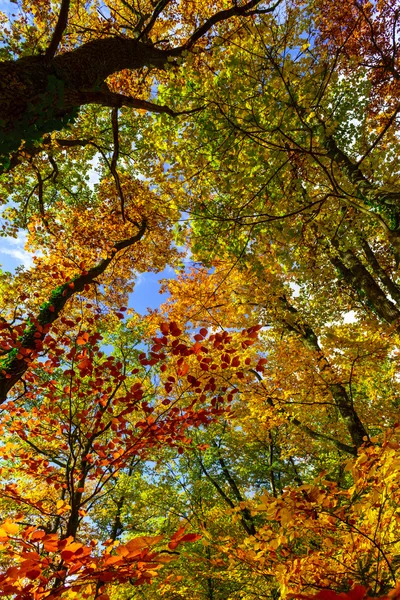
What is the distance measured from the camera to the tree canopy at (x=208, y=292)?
3.32 meters

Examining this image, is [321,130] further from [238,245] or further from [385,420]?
[385,420]

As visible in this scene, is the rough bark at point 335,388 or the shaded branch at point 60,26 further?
the rough bark at point 335,388

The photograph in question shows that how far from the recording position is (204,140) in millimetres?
4891

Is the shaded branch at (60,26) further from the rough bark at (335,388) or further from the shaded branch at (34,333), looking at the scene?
the rough bark at (335,388)

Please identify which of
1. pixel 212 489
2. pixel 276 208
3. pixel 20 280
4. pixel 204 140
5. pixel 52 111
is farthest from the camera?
pixel 212 489

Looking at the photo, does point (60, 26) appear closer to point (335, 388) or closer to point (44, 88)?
point (44, 88)

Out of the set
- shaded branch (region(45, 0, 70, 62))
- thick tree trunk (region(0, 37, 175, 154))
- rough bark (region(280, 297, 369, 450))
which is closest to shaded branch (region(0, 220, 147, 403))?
thick tree trunk (region(0, 37, 175, 154))

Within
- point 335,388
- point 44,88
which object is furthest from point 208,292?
point 44,88

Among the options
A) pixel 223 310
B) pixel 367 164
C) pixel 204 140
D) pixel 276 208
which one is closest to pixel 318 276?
pixel 223 310

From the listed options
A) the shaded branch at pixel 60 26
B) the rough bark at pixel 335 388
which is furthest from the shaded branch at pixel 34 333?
the rough bark at pixel 335 388

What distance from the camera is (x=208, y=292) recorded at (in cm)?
875

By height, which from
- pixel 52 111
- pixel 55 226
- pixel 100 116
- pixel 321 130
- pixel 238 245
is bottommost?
pixel 321 130

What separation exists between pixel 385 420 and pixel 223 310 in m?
5.07

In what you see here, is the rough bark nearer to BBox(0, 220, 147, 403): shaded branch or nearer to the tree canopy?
the tree canopy
